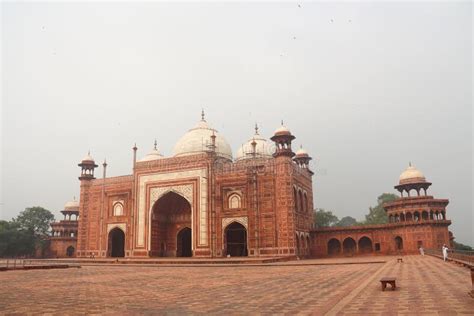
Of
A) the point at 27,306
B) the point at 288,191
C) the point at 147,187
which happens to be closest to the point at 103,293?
the point at 27,306

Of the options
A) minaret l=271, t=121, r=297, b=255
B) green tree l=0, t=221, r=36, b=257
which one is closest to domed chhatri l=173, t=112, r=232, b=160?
minaret l=271, t=121, r=297, b=255

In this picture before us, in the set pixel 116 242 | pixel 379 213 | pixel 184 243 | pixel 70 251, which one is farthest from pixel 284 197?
pixel 379 213

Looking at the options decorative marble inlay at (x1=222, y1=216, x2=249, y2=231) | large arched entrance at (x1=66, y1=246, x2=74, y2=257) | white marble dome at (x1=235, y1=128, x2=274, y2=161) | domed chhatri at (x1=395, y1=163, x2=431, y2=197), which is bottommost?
large arched entrance at (x1=66, y1=246, x2=74, y2=257)

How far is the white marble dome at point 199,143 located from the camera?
31812 millimetres

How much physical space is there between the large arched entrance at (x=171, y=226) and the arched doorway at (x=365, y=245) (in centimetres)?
1272

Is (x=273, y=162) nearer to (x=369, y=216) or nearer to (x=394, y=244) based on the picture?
(x=394, y=244)

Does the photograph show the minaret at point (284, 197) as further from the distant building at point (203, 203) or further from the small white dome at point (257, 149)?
the small white dome at point (257, 149)

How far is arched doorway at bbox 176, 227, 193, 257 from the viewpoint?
101 feet

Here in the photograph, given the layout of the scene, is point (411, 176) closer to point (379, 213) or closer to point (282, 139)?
point (282, 139)

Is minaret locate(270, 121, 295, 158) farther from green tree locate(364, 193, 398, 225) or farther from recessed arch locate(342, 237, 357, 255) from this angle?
green tree locate(364, 193, 398, 225)

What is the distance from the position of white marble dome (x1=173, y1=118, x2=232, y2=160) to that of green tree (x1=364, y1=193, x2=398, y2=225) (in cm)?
2238

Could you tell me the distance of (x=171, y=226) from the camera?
31.2 meters

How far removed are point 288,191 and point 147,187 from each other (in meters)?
11.0

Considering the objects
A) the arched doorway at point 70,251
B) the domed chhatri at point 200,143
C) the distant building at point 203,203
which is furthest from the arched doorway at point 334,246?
the arched doorway at point 70,251
